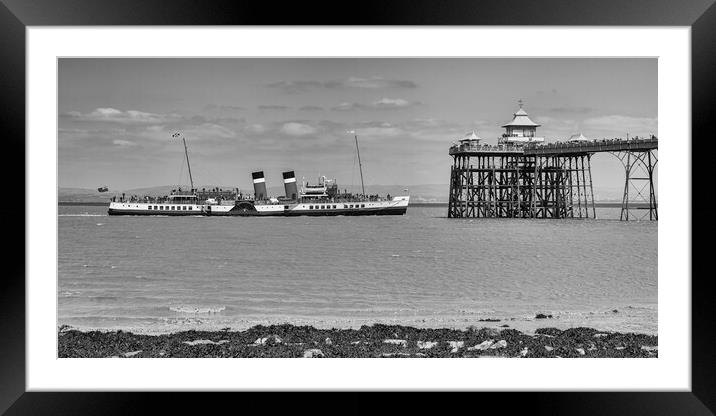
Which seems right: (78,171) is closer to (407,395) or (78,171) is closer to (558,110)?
(558,110)

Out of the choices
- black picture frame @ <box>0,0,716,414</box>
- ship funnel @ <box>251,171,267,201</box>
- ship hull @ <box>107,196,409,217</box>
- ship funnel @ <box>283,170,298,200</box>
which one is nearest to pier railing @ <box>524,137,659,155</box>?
ship hull @ <box>107,196,409,217</box>

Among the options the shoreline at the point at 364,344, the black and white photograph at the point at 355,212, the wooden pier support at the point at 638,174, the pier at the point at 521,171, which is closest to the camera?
the shoreline at the point at 364,344

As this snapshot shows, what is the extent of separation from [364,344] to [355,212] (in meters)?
29.6

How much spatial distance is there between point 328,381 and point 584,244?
17076 millimetres

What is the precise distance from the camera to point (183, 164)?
28469mm

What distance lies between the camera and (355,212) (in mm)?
35656

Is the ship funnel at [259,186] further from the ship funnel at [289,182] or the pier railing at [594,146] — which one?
the pier railing at [594,146]

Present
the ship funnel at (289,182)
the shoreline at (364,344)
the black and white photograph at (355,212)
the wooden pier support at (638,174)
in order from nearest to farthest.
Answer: the shoreline at (364,344), the black and white photograph at (355,212), the wooden pier support at (638,174), the ship funnel at (289,182)

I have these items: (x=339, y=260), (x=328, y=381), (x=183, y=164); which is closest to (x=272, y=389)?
(x=328, y=381)

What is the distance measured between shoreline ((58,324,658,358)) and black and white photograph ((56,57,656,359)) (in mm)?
27

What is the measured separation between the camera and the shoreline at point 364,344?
598 centimetres

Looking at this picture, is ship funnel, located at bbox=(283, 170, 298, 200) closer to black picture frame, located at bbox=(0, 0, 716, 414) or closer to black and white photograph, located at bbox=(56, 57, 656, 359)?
black and white photograph, located at bbox=(56, 57, 656, 359)
